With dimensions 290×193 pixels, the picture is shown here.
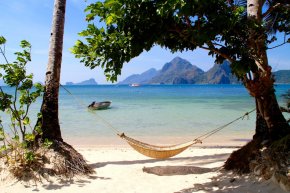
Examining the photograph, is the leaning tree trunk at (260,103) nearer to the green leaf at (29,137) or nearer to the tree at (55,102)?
the tree at (55,102)

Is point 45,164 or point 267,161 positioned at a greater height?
point 267,161

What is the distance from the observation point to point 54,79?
496 cm

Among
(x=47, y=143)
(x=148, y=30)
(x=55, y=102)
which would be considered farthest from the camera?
(x=55, y=102)

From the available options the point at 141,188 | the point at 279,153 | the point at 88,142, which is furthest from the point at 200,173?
the point at 88,142

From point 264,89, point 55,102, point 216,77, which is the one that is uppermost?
point 216,77

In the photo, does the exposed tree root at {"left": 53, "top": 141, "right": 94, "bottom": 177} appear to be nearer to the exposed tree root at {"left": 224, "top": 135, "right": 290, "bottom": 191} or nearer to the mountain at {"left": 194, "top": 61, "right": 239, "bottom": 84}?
the exposed tree root at {"left": 224, "top": 135, "right": 290, "bottom": 191}

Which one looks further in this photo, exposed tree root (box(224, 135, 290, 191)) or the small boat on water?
the small boat on water

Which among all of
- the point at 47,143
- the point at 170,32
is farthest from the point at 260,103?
the point at 47,143

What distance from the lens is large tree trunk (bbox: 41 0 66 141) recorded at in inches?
191

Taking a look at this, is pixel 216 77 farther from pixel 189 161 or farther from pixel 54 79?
pixel 54 79

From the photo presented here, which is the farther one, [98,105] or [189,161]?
[98,105]

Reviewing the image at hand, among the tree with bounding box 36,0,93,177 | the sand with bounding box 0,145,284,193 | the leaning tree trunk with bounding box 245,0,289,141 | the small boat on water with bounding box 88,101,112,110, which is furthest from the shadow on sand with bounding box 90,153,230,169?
the small boat on water with bounding box 88,101,112,110

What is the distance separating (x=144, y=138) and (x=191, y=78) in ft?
491

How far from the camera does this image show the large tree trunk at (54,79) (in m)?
4.86
